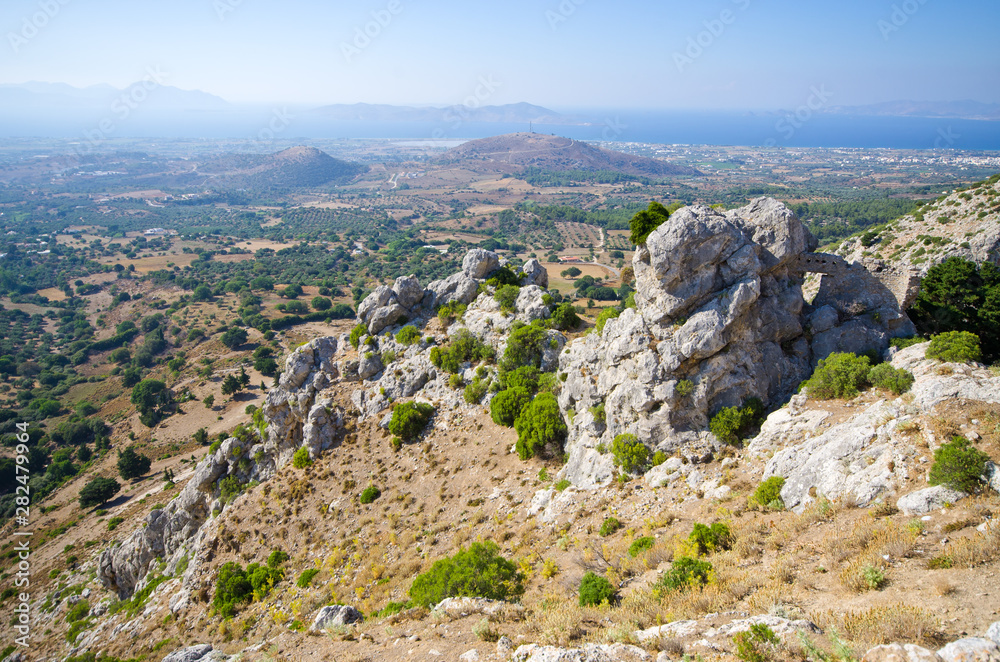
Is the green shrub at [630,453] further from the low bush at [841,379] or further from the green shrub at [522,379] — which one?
the green shrub at [522,379]

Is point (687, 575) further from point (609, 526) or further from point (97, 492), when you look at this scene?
point (97, 492)

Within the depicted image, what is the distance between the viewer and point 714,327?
2252 cm

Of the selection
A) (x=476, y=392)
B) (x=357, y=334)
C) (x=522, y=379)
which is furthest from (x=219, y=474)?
(x=522, y=379)

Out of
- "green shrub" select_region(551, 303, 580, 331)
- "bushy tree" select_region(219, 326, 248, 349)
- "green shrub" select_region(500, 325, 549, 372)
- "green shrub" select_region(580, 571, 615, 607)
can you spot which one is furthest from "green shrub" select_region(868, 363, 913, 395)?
"bushy tree" select_region(219, 326, 248, 349)

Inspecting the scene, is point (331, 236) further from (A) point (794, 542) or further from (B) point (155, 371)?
(A) point (794, 542)

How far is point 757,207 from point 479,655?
25.8 meters

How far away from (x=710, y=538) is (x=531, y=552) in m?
7.65

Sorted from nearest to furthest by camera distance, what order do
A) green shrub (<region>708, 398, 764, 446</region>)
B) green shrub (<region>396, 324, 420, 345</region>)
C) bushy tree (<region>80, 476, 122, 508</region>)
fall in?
green shrub (<region>708, 398, 764, 446</region>) < green shrub (<region>396, 324, 420, 345</region>) < bushy tree (<region>80, 476, 122, 508</region>)

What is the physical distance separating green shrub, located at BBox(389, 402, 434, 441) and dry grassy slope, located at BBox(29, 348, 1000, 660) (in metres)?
1.02

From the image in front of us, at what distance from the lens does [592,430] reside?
25.6m

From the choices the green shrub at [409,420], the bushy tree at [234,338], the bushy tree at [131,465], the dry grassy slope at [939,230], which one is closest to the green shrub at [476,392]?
the green shrub at [409,420]

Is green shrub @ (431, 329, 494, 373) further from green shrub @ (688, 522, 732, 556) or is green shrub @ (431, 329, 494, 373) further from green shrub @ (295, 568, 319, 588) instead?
green shrub @ (688, 522, 732, 556)

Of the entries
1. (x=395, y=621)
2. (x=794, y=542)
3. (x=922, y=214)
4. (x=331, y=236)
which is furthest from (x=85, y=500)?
(x=331, y=236)

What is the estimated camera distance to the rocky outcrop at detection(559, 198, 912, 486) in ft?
74.4
